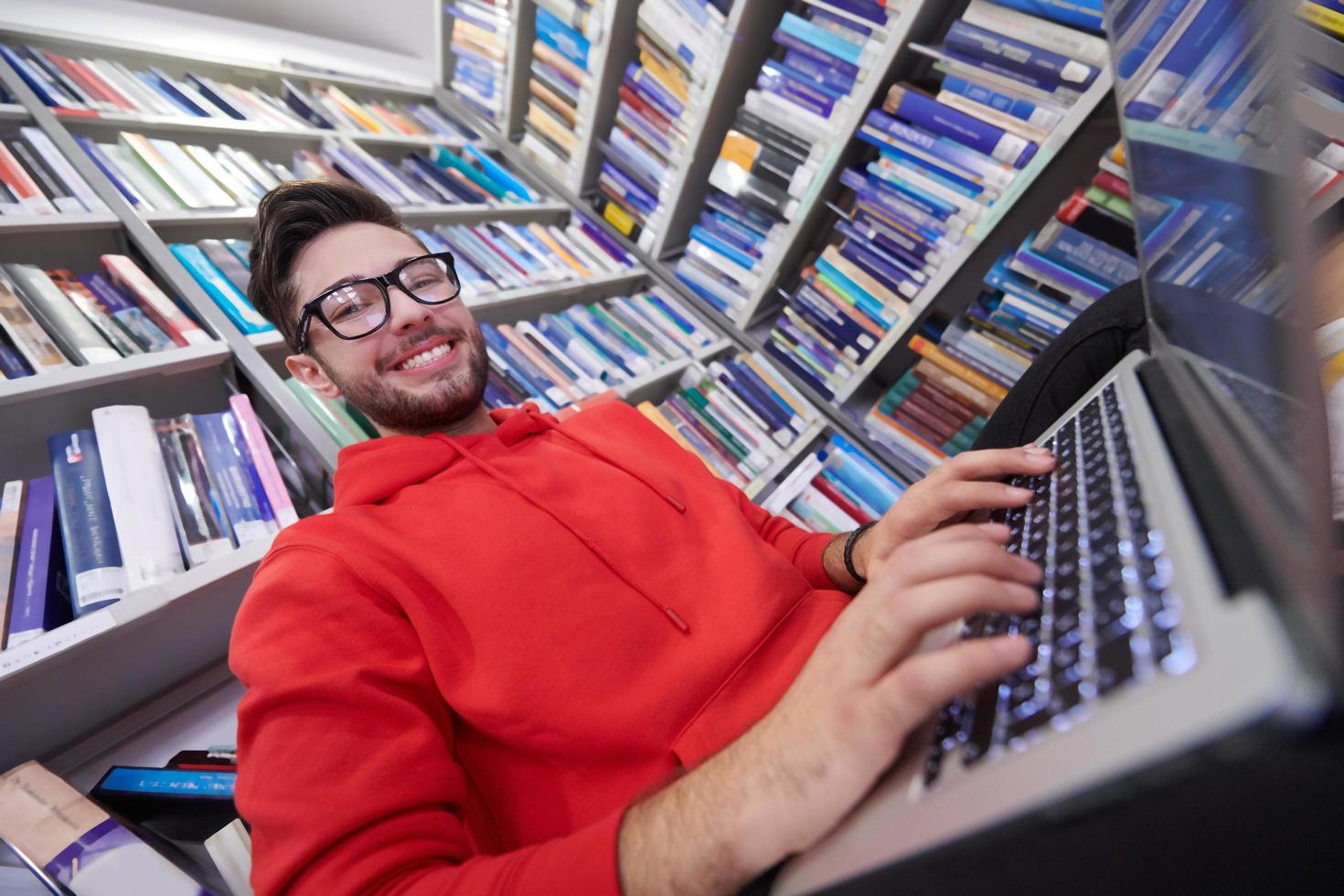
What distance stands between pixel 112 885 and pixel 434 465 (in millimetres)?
611

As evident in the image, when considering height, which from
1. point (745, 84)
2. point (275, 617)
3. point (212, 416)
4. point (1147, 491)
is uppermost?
point (745, 84)

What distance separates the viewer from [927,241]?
5.00 feet

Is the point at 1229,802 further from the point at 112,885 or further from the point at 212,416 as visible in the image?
the point at 212,416

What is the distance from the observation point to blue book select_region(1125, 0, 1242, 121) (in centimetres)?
70

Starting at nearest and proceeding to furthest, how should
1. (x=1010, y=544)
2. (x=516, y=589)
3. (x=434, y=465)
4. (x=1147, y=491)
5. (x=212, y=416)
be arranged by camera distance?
1. (x=1147, y=491)
2. (x=1010, y=544)
3. (x=516, y=589)
4. (x=434, y=465)
5. (x=212, y=416)

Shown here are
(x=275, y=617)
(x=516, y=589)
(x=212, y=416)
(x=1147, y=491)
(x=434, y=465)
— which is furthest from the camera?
(x=212, y=416)

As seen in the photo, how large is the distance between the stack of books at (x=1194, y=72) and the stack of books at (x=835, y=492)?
987 mm

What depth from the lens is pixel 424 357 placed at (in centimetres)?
104

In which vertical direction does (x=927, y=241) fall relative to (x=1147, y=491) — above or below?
above

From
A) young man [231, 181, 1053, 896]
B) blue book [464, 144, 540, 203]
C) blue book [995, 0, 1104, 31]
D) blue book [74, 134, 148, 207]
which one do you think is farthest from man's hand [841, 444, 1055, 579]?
blue book [464, 144, 540, 203]

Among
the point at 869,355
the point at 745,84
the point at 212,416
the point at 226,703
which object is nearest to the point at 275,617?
the point at 226,703

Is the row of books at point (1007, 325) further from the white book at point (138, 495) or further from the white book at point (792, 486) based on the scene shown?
the white book at point (138, 495)

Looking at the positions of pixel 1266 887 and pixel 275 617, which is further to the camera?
pixel 275 617

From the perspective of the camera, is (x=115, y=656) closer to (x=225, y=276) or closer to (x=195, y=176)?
(x=225, y=276)
